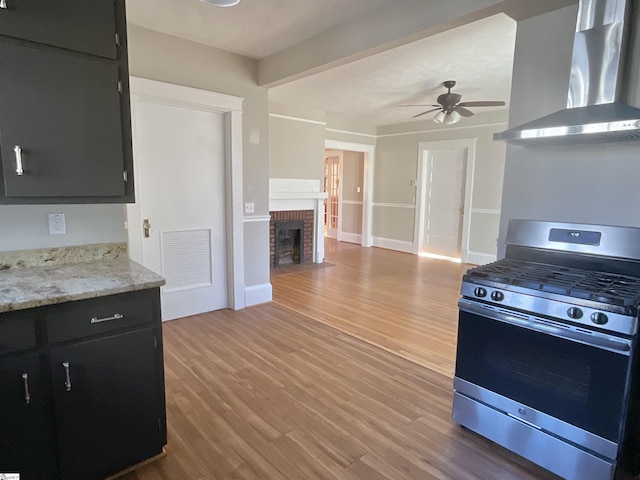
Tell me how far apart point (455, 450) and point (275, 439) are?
0.95 meters

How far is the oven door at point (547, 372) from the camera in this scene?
60.4 inches

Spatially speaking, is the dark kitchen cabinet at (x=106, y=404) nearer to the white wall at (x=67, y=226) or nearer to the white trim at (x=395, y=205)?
the white wall at (x=67, y=226)

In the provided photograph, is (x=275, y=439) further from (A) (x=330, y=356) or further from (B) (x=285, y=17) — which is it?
(B) (x=285, y=17)

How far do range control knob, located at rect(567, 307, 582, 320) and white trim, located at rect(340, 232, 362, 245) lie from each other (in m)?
6.92

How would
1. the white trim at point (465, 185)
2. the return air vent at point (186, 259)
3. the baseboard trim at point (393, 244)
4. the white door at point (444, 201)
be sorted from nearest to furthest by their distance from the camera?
the return air vent at point (186, 259), the white trim at point (465, 185), the white door at point (444, 201), the baseboard trim at point (393, 244)

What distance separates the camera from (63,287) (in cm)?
158

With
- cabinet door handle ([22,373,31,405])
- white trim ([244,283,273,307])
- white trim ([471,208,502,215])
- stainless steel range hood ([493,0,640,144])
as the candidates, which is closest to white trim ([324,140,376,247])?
white trim ([471,208,502,215])

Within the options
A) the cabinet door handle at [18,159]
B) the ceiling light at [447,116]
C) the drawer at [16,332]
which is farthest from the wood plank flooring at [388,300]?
the cabinet door handle at [18,159]

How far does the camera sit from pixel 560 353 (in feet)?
5.42

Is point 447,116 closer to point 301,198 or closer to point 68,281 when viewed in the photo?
point 301,198

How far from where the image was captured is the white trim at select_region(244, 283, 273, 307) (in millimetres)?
4066

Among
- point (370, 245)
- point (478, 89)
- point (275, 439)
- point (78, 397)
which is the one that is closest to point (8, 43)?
point (78, 397)

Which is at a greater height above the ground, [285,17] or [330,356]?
[285,17]

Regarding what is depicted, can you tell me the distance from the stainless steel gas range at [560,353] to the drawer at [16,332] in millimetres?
1942
